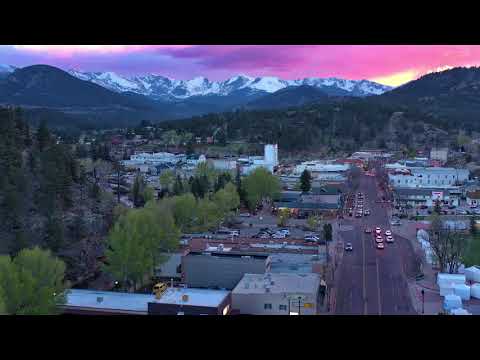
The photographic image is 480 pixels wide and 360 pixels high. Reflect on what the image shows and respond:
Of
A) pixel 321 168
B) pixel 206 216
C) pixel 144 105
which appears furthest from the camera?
pixel 144 105

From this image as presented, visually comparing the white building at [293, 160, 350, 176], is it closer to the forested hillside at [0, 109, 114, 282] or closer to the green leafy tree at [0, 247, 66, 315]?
the forested hillside at [0, 109, 114, 282]

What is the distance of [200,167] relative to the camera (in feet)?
48.8

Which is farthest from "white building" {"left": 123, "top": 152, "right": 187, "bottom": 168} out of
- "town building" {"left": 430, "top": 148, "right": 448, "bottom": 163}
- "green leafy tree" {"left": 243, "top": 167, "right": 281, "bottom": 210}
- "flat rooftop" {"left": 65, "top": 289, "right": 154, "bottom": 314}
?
"flat rooftop" {"left": 65, "top": 289, "right": 154, "bottom": 314}

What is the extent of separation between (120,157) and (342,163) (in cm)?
816

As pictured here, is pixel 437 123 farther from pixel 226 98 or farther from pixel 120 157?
pixel 226 98

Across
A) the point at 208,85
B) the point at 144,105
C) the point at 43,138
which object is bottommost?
the point at 43,138

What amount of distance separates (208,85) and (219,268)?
117m

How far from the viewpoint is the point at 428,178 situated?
48.8 feet

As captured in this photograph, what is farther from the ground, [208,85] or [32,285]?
[208,85]

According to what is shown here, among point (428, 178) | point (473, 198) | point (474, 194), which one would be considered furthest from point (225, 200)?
point (428, 178)

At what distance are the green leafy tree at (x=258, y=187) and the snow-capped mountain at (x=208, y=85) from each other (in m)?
89.0

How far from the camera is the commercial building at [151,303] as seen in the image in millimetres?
4898

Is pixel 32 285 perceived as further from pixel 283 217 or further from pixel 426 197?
pixel 426 197
